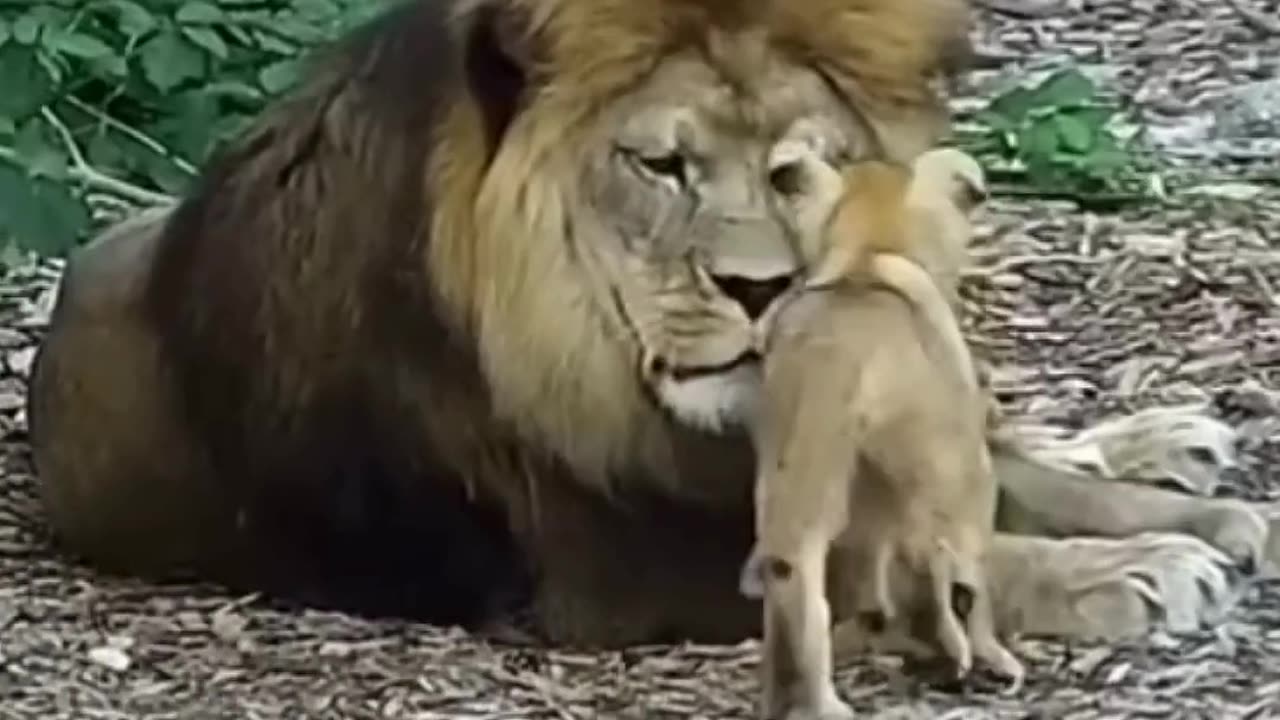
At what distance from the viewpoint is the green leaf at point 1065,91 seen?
6.60 m

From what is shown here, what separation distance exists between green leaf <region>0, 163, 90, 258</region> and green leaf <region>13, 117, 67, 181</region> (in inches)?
1.4

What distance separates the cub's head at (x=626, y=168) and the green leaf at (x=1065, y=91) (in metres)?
2.43

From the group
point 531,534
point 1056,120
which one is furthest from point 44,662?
point 1056,120

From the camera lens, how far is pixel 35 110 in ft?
19.6

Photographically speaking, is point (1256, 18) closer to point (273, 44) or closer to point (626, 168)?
point (273, 44)

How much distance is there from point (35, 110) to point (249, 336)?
1.68m

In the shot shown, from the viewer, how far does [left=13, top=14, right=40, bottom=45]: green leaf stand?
19.2ft

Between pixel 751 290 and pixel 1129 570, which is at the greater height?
pixel 751 290

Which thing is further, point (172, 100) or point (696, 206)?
point (172, 100)

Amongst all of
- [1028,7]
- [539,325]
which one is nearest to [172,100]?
[539,325]

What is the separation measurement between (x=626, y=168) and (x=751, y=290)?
0.25m

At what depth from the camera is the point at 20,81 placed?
596cm

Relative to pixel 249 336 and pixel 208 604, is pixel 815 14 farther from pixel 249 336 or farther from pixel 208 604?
pixel 208 604

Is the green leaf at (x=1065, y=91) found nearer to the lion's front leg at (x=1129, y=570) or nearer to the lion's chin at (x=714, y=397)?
the lion's front leg at (x=1129, y=570)
